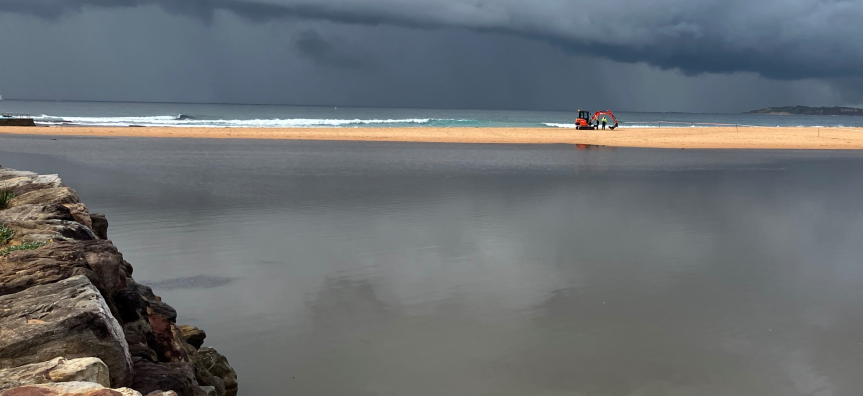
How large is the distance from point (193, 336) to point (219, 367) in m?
0.66

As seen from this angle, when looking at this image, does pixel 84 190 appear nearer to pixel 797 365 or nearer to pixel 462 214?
pixel 462 214

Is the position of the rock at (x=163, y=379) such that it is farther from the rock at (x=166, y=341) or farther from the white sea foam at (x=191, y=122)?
the white sea foam at (x=191, y=122)

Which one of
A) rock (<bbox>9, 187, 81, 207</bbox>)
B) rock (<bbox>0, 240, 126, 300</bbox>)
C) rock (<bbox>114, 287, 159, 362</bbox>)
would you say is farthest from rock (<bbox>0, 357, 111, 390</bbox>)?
rock (<bbox>9, 187, 81, 207</bbox>)

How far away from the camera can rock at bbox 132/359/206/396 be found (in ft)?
13.1

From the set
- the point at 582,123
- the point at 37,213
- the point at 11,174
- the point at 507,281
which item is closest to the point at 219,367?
the point at 37,213

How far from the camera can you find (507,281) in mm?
7895

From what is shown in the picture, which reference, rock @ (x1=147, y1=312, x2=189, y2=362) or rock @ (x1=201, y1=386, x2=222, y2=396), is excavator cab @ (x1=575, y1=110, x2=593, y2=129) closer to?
rock @ (x1=147, y1=312, x2=189, y2=362)

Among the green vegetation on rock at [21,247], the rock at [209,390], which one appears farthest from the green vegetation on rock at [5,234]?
the rock at [209,390]

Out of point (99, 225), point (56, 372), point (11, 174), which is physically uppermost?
point (11, 174)

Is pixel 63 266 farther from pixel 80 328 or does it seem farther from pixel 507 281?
pixel 507 281

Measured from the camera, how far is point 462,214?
12305mm


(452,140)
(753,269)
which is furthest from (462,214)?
(452,140)

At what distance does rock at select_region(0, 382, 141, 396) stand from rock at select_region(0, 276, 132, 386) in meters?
0.62

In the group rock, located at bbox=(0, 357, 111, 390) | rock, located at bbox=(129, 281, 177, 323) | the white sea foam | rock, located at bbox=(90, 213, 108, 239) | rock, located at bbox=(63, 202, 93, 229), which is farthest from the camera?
the white sea foam
